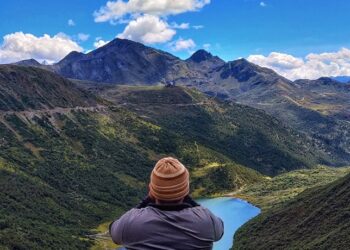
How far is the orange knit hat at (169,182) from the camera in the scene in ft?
30.6

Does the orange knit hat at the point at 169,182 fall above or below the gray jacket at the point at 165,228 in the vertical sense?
above

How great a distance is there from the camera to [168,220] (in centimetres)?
922

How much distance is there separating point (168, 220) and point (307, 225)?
454 ft

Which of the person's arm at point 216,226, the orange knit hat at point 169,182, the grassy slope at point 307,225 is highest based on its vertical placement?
the orange knit hat at point 169,182

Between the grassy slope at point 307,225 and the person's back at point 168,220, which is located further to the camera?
the grassy slope at point 307,225

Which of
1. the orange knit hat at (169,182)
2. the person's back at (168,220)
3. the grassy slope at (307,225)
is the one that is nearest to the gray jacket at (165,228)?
the person's back at (168,220)

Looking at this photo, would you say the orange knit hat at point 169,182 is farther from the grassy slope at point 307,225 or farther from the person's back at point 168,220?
the grassy slope at point 307,225

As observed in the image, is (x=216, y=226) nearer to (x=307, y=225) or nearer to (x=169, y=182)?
(x=169, y=182)

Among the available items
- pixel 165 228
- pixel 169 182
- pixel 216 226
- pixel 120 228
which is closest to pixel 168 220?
pixel 165 228

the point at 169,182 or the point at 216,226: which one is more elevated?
the point at 169,182

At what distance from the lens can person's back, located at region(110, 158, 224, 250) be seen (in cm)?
916

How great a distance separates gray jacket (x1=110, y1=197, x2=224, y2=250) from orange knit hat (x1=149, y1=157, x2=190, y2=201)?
0.21 m

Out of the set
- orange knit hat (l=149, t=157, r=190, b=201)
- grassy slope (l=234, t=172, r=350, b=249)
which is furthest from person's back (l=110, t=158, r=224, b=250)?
grassy slope (l=234, t=172, r=350, b=249)

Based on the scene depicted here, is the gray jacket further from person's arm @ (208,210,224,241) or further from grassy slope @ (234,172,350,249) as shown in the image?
grassy slope @ (234,172,350,249)
